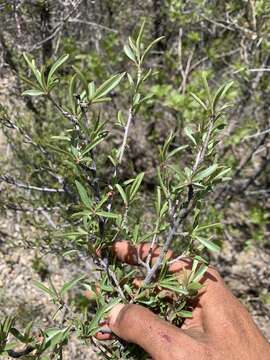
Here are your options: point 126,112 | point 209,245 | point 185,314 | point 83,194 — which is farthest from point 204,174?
point 126,112

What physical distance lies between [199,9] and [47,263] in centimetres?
196

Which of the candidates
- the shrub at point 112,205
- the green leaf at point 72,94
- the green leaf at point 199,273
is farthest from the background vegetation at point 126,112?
the green leaf at point 72,94

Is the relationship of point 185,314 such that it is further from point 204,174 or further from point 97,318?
point 204,174

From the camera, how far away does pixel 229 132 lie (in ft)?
11.6

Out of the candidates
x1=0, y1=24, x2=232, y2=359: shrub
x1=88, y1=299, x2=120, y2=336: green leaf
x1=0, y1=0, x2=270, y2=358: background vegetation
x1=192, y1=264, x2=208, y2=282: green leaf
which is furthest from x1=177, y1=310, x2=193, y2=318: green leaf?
x1=0, y1=0, x2=270, y2=358: background vegetation

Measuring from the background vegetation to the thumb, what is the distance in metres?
1.12

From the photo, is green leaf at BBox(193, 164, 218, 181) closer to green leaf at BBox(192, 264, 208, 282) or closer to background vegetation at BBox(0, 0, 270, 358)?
green leaf at BBox(192, 264, 208, 282)

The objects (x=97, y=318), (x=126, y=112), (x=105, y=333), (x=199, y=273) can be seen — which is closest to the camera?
(x=97, y=318)

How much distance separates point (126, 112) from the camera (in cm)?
378

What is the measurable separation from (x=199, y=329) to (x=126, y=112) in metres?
2.48

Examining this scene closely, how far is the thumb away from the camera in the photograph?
4.32ft

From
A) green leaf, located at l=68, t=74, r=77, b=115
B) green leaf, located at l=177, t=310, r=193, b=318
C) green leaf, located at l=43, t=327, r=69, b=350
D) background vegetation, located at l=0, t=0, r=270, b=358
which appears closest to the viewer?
green leaf, located at l=68, t=74, r=77, b=115

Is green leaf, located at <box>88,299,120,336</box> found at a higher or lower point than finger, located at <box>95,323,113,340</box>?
higher

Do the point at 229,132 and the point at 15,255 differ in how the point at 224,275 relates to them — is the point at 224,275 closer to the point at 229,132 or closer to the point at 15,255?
the point at 229,132
